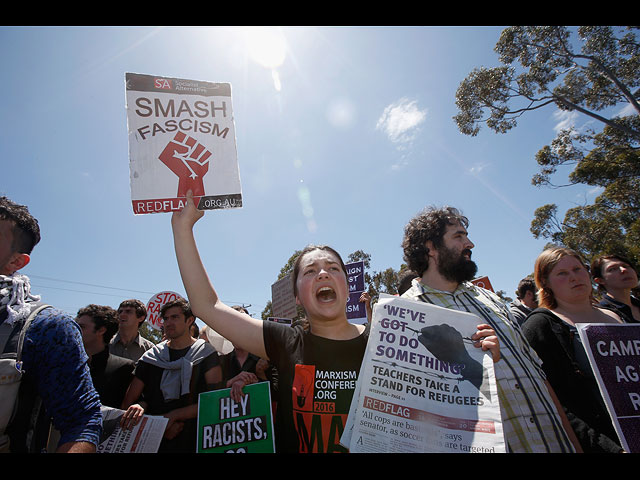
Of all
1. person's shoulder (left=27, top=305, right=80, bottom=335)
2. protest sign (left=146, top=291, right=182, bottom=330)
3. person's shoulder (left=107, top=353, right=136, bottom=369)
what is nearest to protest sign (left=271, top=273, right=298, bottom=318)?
protest sign (left=146, top=291, right=182, bottom=330)

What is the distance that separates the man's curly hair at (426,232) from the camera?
235cm

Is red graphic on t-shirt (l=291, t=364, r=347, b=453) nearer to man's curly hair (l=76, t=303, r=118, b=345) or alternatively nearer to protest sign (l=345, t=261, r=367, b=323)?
man's curly hair (l=76, t=303, r=118, b=345)

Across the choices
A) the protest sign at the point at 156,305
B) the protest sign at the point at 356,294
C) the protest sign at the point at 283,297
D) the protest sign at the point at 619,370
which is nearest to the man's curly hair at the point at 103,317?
the protest sign at the point at 156,305

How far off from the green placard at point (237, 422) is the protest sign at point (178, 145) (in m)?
1.33

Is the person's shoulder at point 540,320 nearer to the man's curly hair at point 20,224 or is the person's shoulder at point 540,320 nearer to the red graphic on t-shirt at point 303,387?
the red graphic on t-shirt at point 303,387

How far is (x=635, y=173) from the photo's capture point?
13.9m

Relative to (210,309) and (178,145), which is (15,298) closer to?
(210,309)

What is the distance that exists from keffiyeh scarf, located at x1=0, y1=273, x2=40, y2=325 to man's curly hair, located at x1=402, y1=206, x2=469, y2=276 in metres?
2.37

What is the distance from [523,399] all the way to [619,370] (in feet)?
2.19

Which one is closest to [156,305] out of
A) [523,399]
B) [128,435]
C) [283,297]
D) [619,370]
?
[283,297]

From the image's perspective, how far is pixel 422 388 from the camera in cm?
130

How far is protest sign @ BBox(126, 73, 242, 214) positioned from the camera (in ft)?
6.72

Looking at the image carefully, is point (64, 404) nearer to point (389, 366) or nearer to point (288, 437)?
Answer: point (288, 437)
